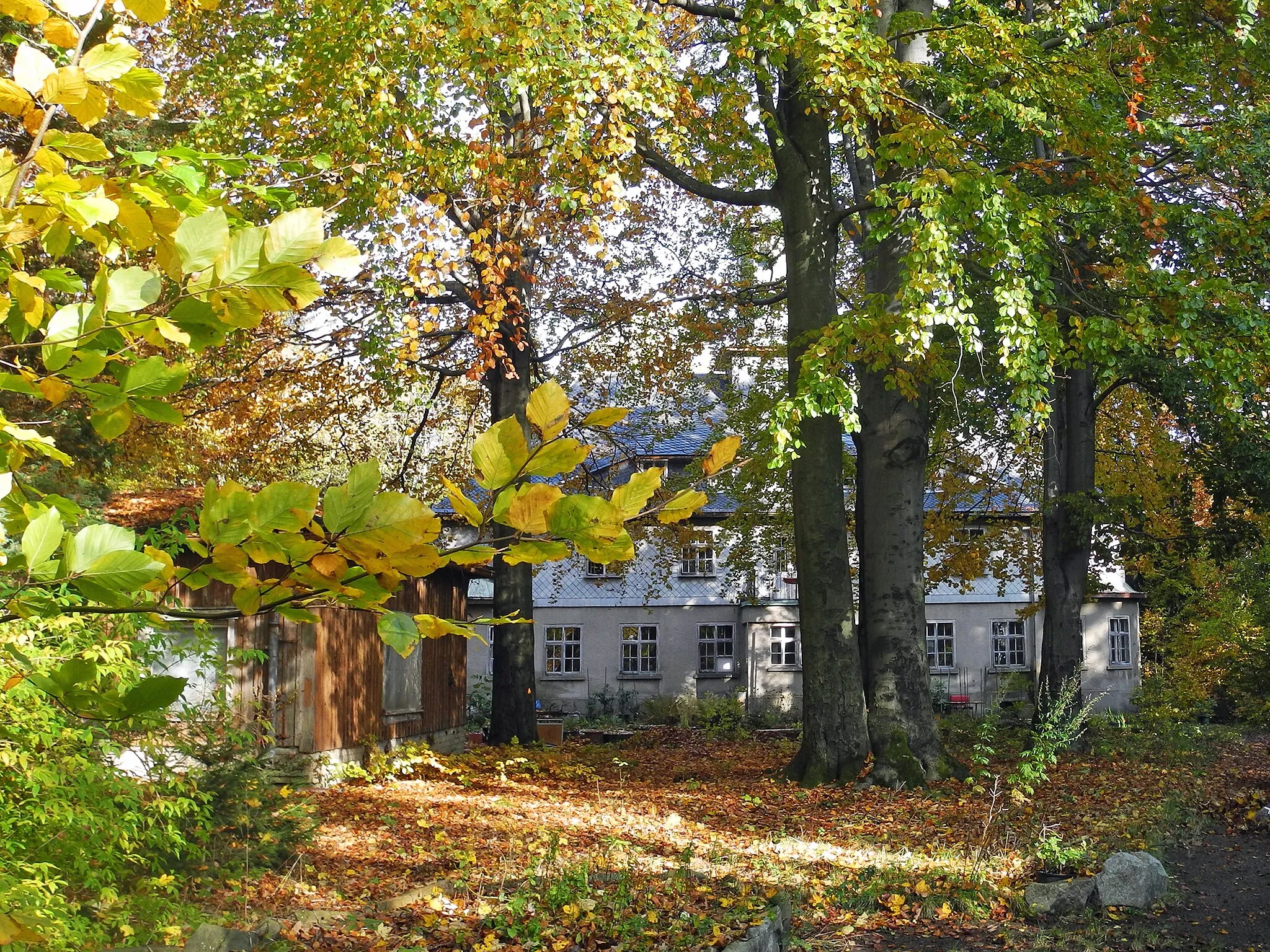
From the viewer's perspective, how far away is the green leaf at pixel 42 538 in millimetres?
1207

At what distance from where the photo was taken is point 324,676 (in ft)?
45.8

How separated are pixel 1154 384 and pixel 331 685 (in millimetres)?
12789

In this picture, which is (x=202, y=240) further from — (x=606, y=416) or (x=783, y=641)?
(x=783, y=641)

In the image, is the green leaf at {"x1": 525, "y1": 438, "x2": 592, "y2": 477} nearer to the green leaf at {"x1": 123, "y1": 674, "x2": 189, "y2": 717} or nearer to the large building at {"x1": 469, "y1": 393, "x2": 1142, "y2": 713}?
the green leaf at {"x1": 123, "y1": 674, "x2": 189, "y2": 717}

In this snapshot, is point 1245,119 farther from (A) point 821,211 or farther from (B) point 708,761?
(B) point 708,761

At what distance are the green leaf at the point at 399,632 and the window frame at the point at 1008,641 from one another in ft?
113

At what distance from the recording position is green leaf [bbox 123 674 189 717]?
125 cm

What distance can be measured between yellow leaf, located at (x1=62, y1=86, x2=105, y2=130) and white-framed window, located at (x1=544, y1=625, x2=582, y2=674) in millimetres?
31145

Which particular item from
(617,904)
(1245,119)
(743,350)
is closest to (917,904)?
(617,904)

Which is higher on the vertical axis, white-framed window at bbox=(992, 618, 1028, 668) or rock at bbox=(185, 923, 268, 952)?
rock at bbox=(185, 923, 268, 952)

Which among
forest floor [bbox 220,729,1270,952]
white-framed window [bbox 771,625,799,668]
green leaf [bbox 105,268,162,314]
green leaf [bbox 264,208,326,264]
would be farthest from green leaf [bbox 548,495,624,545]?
white-framed window [bbox 771,625,799,668]

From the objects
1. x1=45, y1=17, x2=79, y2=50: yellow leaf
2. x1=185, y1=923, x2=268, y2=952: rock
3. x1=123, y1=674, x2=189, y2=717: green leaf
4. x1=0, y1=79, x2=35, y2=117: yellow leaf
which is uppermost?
→ x1=45, y1=17, x2=79, y2=50: yellow leaf

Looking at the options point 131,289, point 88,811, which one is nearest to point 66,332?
point 131,289

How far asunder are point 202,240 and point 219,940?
17.4 ft
